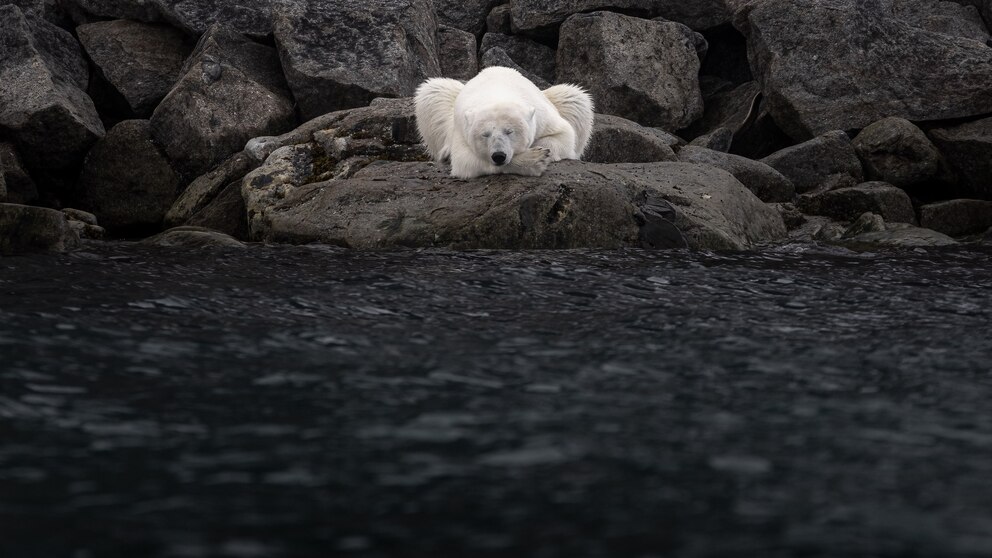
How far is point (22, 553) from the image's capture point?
3680 millimetres

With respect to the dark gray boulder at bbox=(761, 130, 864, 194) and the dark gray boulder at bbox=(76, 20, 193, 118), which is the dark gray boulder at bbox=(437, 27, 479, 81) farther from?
the dark gray boulder at bbox=(761, 130, 864, 194)

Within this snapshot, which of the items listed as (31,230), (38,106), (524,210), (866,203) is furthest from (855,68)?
(31,230)

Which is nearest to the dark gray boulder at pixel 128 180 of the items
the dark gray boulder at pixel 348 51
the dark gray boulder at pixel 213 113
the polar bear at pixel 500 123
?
the dark gray boulder at pixel 213 113

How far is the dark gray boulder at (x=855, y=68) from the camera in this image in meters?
16.0

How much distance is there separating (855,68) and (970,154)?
7.66 feet

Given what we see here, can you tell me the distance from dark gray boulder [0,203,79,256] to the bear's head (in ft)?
13.9

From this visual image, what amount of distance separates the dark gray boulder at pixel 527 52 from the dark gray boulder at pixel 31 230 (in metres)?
10.1

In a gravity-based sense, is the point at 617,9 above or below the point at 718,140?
above

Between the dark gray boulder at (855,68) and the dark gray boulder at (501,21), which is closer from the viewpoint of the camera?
the dark gray boulder at (855,68)

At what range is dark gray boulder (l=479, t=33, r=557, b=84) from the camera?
62.4 feet

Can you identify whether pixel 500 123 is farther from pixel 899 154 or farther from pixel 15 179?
pixel 15 179

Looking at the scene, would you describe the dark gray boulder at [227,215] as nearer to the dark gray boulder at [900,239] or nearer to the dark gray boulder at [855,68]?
the dark gray boulder at [900,239]

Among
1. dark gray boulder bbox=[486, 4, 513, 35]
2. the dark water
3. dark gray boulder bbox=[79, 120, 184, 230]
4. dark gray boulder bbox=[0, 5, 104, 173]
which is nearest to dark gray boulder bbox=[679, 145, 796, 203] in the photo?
dark gray boulder bbox=[486, 4, 513, 35]

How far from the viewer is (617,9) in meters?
18.9
